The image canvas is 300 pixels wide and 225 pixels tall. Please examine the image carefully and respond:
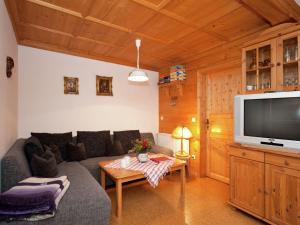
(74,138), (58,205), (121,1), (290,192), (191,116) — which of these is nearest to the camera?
(58,205)

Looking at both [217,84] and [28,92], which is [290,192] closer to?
[217,84]

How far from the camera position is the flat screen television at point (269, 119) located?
1.89 metres

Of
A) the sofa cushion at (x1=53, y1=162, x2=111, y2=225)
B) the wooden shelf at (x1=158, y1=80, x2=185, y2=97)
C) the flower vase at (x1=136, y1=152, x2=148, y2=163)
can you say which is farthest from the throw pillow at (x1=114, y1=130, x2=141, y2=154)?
the sofa cushion at (x1=53, y1=162, x2=111, y2=225)

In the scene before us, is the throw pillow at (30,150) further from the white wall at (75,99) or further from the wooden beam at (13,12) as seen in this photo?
the wooden beam at (13,12)

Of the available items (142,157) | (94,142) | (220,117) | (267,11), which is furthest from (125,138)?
(267,11)

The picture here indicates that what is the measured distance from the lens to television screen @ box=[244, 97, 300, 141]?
1887 mm

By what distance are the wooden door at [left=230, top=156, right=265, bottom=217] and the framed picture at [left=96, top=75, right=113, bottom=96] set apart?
8.85 feet

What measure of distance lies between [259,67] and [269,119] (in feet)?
2.34

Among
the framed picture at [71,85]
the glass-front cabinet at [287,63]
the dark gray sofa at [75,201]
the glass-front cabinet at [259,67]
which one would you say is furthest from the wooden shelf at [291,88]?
the framed picture at [71,85]

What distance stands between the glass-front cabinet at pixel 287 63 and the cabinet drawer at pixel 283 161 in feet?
2.63

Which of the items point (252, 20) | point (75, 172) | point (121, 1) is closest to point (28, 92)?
point (75, 172)

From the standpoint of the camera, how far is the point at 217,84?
11.2 feet

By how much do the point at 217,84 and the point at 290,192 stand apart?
6.90ft

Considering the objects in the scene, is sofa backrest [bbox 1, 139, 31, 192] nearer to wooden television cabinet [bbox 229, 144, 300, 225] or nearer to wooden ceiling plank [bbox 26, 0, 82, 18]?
wooden ceiling plank [bbox 26, 0, 82, 18]
